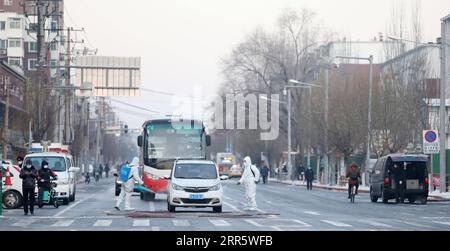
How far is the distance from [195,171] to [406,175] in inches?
542

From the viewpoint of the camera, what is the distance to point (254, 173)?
3634 cm

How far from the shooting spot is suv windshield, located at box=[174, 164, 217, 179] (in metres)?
35.6

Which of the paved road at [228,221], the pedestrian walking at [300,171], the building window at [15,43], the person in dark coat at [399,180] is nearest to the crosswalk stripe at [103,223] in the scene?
the paved road at [228,221]

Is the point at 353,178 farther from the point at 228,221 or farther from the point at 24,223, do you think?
the point at 24,223

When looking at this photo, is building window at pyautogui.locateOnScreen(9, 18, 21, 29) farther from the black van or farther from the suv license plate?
the suv license plate

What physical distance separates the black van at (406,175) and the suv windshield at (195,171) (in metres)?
12.6

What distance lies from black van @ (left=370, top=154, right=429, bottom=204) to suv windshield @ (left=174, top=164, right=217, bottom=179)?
12631mm

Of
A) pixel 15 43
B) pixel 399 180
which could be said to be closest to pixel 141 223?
pixel 399 180

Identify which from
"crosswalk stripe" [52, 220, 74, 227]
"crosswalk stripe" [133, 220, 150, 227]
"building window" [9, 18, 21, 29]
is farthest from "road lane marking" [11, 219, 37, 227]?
"building window" [9, 18, 21, 29]

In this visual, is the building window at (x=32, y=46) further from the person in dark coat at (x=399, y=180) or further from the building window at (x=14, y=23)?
the person in dark coat at (x=399, y=180)

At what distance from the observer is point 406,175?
46.0m

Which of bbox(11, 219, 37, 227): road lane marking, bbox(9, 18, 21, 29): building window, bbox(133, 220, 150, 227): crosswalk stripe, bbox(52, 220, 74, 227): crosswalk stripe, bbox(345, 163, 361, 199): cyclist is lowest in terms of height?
bbox(11, 219, 37, 227): road lane marking
